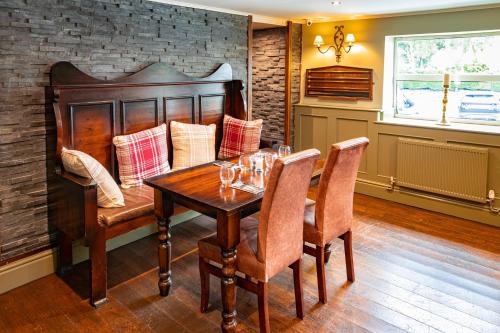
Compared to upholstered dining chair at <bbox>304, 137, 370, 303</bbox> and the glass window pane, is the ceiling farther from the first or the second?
upholstered dining chair at <bbox>304, 137, 370, 303</bbox>

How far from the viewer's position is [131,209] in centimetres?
280

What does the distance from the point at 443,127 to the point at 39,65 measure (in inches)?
147

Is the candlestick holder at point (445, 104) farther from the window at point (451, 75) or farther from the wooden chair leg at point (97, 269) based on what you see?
the wooden chair leg at point (97, 269)

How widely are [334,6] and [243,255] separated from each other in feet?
9.54

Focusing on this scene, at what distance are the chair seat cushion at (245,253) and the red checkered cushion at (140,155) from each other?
112 cm

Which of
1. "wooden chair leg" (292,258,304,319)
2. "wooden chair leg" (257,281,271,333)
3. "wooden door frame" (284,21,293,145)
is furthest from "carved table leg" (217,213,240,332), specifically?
"wooden door frame" (284,21,293,145)

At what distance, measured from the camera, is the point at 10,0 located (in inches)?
105

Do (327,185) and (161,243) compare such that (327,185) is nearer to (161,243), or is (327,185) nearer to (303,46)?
(161,243)

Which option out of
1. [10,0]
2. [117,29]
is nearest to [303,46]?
[117,29]

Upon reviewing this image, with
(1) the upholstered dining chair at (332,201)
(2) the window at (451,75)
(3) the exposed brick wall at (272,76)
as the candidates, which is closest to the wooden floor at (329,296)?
(1) the upholstered dining chair at (332,201)

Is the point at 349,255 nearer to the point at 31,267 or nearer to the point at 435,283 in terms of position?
the point at 435,283

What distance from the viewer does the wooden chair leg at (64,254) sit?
9.95 feet

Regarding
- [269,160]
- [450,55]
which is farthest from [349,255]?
[450,55]

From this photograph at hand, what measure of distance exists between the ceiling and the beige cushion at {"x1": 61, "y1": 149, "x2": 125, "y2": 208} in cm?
173
